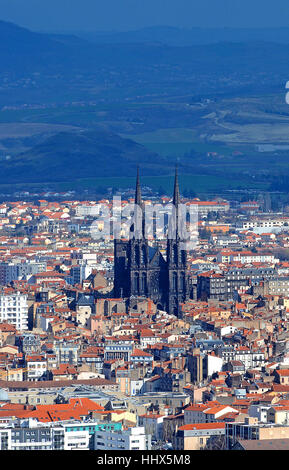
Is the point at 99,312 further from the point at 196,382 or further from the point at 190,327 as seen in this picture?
the point at 196,382

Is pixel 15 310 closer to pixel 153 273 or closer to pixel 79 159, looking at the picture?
pixel 153 273

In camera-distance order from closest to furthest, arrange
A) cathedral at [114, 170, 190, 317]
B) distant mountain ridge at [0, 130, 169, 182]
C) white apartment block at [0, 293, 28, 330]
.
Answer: white apartment block at [0, 293, 28, 330] < cathedral at [114, 170, 190, 317] < distant mountain ridge at [0, 130, 169, 182]

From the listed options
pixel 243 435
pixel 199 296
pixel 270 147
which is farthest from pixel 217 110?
pixel 243 435

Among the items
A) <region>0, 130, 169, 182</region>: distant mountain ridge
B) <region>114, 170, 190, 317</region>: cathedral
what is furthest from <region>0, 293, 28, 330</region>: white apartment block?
<region>0, 130, 169, 182</region>: distant mountain ridge

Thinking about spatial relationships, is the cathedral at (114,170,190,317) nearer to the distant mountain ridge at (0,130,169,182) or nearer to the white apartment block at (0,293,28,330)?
the white apartment block at (0,293,28,330)

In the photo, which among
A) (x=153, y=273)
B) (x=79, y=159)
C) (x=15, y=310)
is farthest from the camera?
(x=79, y=159)

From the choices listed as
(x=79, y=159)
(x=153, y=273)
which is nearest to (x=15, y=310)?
(x=153, y=273)

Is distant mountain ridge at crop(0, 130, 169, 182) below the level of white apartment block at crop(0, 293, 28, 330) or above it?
above
